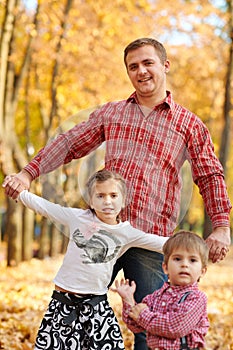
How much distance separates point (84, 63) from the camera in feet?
60.3

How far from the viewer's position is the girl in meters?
4.11

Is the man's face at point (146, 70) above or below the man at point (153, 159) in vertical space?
above

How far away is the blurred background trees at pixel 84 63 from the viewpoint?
14.7m

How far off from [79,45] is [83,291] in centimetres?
1436

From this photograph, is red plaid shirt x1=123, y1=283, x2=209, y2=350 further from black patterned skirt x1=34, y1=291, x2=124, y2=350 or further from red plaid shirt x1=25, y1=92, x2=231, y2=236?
red plaid shirt x1=25, y1=92, x2=231, y2=236

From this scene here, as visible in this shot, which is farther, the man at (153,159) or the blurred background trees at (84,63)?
the blurred background trees at (84,63)

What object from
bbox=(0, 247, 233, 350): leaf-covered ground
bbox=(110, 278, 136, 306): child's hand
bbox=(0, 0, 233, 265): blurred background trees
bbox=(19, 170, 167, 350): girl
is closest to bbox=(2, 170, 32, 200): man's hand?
bbox=(19, 170, 167, 350): girl

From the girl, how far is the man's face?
0.62m

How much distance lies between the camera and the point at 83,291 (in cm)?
414

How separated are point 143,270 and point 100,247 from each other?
43 cm

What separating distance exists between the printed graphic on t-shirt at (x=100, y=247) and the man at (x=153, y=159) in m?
0.18

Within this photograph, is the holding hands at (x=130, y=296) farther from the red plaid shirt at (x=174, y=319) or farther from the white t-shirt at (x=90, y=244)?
the white t-shirt at (x=90, y=244)

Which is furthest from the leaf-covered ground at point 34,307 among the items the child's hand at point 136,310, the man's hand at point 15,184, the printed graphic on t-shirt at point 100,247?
the child's hand at point 136,310

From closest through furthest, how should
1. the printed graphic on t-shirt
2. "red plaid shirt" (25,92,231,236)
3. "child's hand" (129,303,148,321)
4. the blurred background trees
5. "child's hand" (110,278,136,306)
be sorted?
1. "child's hand" (129,303,148,321)
2. "child's hand" (110,278,136,306)
3. the printed graphic on t-shirt
4. "red plaid shirt" (25,92,231,236)
5. the blurred background trees
